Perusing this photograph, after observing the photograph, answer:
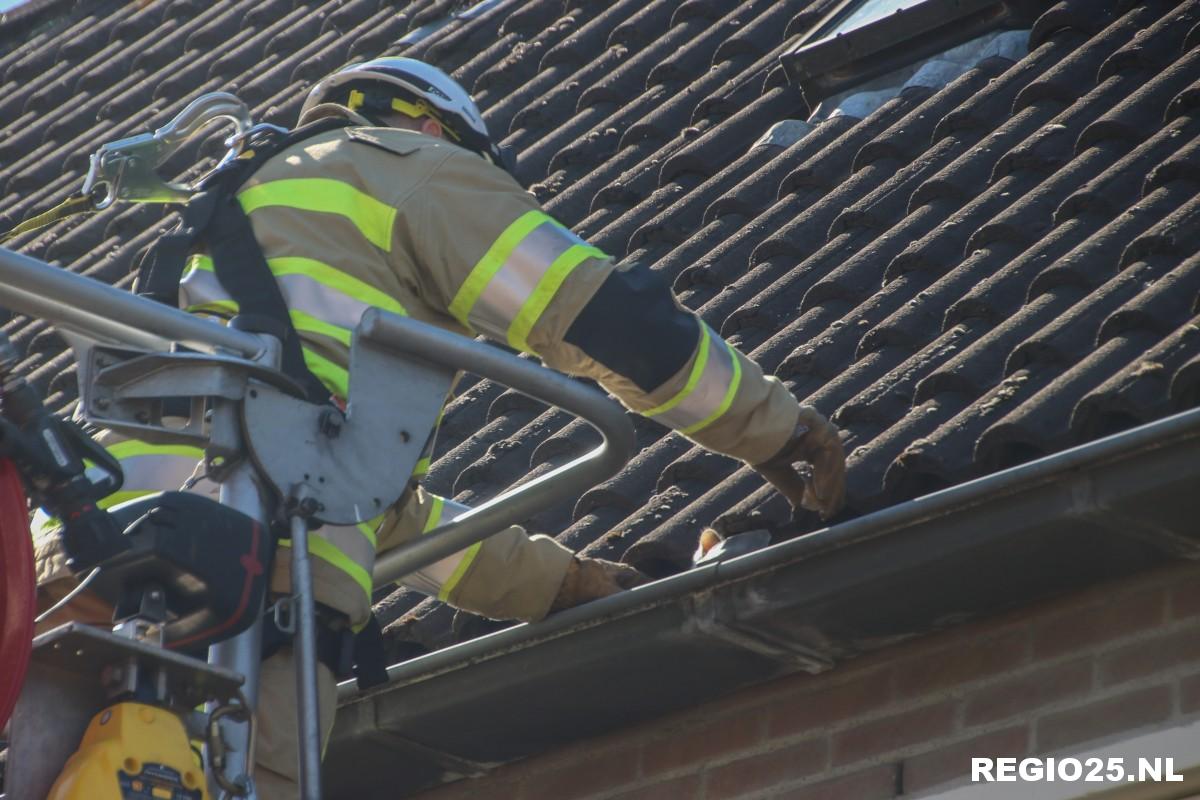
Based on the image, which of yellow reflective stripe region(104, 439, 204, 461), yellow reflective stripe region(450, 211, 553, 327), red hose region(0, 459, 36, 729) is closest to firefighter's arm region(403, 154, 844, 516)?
yellow reflective stripe region(450, 211, 553, 327)

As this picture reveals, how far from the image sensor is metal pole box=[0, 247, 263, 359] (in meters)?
2.92

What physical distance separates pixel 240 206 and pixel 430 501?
0.70 meters

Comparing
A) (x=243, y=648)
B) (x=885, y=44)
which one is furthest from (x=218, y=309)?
(x=885, y=44)

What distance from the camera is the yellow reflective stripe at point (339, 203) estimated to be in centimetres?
373

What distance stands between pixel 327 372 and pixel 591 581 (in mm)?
714

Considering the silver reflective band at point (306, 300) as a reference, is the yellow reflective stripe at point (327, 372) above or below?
below

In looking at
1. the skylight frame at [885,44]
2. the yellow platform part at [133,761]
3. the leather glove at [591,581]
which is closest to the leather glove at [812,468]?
the leather glove at [591,581]

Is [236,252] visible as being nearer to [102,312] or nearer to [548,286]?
[548,286]

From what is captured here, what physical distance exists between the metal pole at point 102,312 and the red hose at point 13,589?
30 centimetres

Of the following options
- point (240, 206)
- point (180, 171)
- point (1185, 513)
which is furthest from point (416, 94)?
point (180, 171)

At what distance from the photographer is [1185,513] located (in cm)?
345

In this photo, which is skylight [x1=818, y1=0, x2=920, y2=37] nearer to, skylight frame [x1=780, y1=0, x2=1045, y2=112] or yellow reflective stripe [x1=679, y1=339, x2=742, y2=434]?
skylight frame [x1=780, y1=0, x2=1045, y2=112]

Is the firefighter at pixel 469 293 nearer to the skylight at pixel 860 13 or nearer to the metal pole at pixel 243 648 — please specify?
the metal pole at pixel 243 648

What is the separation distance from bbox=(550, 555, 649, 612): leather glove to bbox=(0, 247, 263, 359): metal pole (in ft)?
3.21
